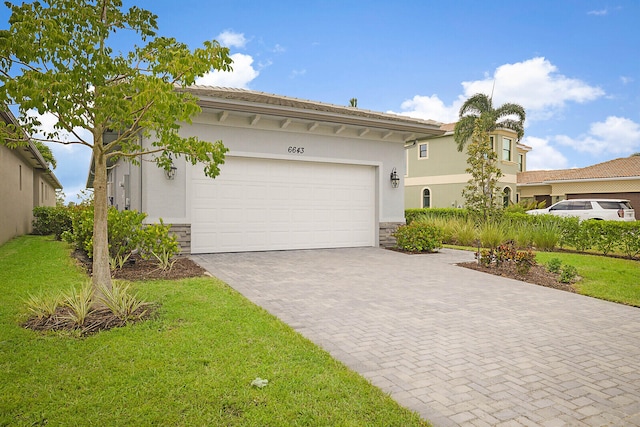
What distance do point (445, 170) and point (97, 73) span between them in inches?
1024

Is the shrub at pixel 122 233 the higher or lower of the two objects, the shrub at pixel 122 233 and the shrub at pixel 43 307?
the higher

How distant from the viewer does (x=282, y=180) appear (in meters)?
11.5

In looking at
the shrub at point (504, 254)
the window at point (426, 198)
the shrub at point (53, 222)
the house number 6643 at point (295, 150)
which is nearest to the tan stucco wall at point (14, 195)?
the shrub at point (53, 222)

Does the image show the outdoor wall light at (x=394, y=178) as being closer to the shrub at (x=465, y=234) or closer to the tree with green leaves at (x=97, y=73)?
the shrub at (x=465, y=234)

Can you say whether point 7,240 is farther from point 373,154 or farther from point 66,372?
point 66,372

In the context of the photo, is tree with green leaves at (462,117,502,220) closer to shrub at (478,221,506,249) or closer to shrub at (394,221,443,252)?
shrub at (478,221,506,249)

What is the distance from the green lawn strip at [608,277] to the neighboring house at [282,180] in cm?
504

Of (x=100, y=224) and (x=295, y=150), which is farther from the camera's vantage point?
(x=295, y=150)

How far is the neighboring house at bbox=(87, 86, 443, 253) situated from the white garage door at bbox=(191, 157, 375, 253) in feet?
0.09

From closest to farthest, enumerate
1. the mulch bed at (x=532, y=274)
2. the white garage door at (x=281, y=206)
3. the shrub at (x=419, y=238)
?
1. the mulch bed at (x=532, y=274)
2. the white garage door at (x=281, y=206)
3. the shrub at (x=419, y=238)

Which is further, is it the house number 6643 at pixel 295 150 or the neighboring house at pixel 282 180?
the house number 6643 at pixel 295 150

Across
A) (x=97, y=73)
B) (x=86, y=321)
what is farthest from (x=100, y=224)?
(x=97, y=73)

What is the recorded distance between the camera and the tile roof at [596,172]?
24.7 meters

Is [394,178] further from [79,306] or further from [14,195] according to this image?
[14,195]
